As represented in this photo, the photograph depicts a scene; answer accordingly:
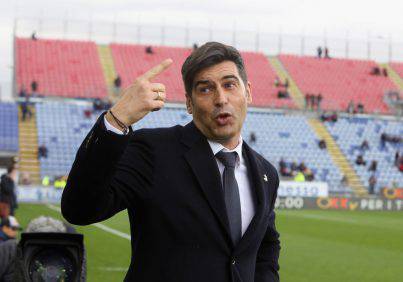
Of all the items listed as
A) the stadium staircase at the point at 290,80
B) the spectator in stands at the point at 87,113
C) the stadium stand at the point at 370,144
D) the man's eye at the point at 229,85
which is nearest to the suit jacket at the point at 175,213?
the man's eye at the point at 229,85

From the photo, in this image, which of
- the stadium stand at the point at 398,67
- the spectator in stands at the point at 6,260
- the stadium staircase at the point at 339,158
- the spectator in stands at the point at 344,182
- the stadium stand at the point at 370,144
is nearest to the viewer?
the spectator in stands at the point at 6,260

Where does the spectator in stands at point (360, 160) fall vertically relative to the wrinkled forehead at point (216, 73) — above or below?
below

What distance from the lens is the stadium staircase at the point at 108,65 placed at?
156 ft

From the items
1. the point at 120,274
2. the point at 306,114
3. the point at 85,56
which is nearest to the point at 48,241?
the point at 120,274

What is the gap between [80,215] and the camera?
8.55 ft

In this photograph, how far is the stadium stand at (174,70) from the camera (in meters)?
49.2

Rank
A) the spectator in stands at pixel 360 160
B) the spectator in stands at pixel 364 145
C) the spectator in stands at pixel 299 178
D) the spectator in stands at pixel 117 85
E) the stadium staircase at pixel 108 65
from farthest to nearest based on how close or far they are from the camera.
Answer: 1. the stadium staircase at pixel 108 65
2. the spectator in stands at pixel 117 85
3. the spectator in stands at pixel 364 145
4. the spectator in stands at pixel 360 160
5. the spectator in stands at pixel 299 178

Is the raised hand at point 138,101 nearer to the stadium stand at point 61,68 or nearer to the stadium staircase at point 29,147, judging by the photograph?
the stadium staircase at point 29,147

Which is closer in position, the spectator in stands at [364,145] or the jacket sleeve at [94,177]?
the jacket sleeve at [94,177]

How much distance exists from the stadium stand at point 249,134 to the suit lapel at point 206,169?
34659 millimetres

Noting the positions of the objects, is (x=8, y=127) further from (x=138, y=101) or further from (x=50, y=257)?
(x=138, y=101)

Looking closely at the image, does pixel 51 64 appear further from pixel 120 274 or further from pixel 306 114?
pixel 120 274

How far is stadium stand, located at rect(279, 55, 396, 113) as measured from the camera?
51688 mm

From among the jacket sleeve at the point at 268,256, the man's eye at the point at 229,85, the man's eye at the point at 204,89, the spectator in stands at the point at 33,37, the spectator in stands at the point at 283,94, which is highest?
the spectator in stands at the point at 33,37
